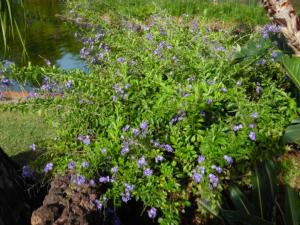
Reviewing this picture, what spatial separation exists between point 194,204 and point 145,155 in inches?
36.4

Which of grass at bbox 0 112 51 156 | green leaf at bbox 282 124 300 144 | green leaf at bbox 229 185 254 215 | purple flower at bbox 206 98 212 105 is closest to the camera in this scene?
purple flower at bbox 206 98 212 105

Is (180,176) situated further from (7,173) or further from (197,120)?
(7,173)

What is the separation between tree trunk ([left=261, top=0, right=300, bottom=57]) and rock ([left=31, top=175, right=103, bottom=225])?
8.16 feet

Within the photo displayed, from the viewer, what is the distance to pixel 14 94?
218 inches

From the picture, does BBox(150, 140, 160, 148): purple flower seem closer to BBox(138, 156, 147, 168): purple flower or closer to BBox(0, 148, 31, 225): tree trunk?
BBox(138, 156, 147, 168): purple flower

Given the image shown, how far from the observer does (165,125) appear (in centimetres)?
281

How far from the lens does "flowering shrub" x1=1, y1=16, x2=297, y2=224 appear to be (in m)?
2.55

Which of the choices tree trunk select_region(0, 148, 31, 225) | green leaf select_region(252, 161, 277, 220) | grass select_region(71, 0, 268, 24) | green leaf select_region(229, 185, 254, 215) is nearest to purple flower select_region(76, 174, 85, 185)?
tree trunk select_region(0, 148, 31, 225)

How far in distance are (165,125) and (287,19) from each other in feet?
6.19

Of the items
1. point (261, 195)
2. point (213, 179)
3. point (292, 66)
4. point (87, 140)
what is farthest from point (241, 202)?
point (292, 66)

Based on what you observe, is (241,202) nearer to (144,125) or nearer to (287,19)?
(144,125)

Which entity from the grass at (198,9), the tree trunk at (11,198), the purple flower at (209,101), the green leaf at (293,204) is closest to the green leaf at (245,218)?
the green leaf at (293,204)

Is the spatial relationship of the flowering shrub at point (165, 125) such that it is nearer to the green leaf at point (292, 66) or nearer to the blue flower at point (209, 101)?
the blue flower at point (209, 101)

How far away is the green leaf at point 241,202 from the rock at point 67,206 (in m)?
0.91
